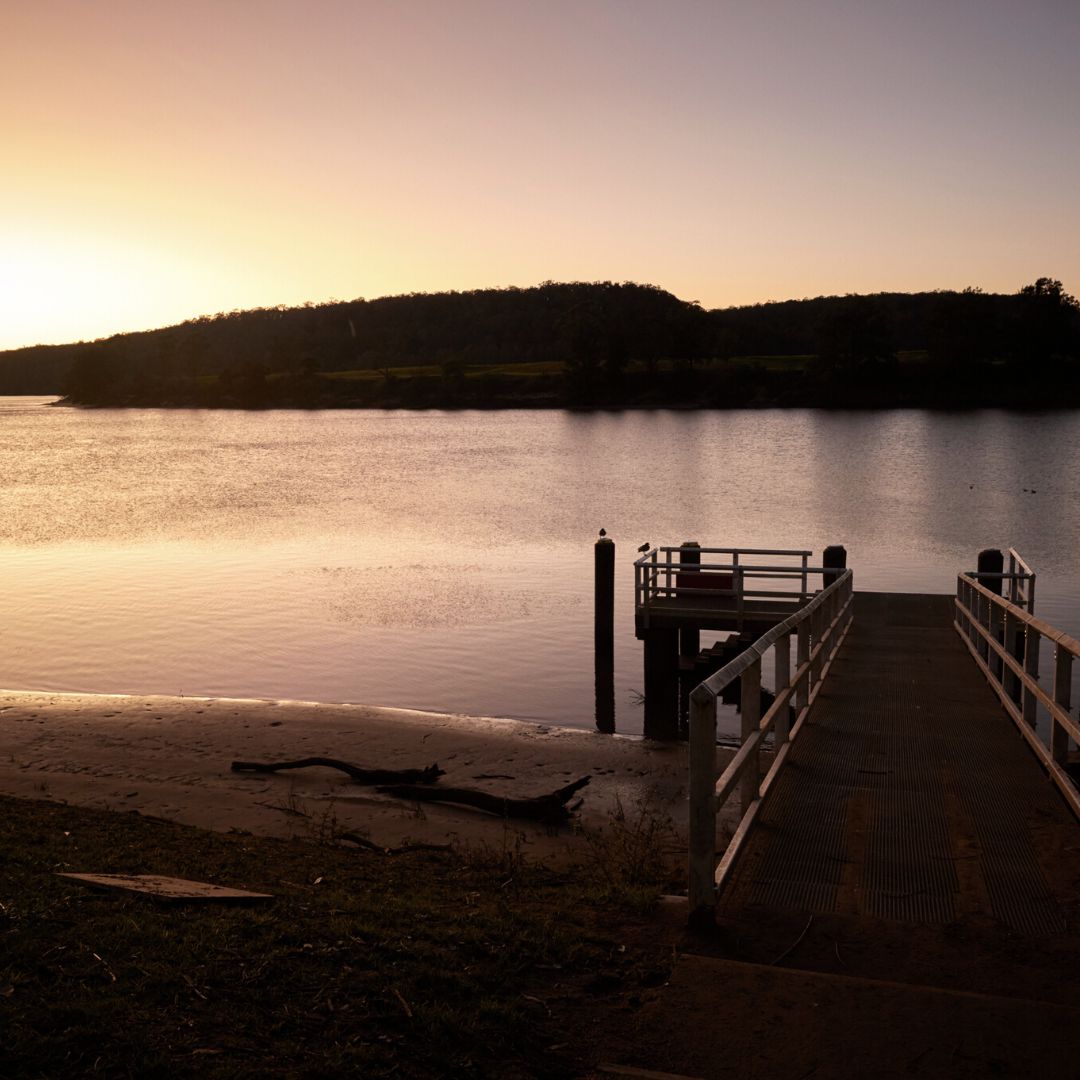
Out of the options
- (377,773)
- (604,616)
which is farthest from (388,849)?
(604,616)

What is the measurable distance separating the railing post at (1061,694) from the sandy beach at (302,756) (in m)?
3.83

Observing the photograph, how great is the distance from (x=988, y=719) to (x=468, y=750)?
7181mm

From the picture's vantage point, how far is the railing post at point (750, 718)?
6598mm

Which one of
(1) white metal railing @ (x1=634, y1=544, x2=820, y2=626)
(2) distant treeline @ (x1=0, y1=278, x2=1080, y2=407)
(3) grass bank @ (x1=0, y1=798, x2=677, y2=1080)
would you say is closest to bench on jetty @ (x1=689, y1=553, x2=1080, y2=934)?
(3) grass bank @ (x1=0, y1=798, x2=677, y2=1080)

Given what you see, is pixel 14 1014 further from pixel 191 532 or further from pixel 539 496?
pixel 539 496

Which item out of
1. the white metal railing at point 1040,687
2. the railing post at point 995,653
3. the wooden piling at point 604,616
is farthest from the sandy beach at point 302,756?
the railing post at point 995,653

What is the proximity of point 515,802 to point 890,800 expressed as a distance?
450 centimetres

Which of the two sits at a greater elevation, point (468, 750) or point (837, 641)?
point (837, 641)

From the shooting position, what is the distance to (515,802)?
11.0 metres

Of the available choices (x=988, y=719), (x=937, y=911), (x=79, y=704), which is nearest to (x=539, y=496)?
(x=79, y=704)

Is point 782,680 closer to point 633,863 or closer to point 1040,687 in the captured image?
point 633,863

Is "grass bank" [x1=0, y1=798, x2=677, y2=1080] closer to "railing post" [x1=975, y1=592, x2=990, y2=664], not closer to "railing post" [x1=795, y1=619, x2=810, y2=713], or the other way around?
"railing post" [x1=795, y1=619, x2=810, y2=713]

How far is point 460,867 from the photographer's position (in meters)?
7.91

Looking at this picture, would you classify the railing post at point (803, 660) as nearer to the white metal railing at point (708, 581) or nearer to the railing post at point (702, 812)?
the railing post at point (702, 812)
